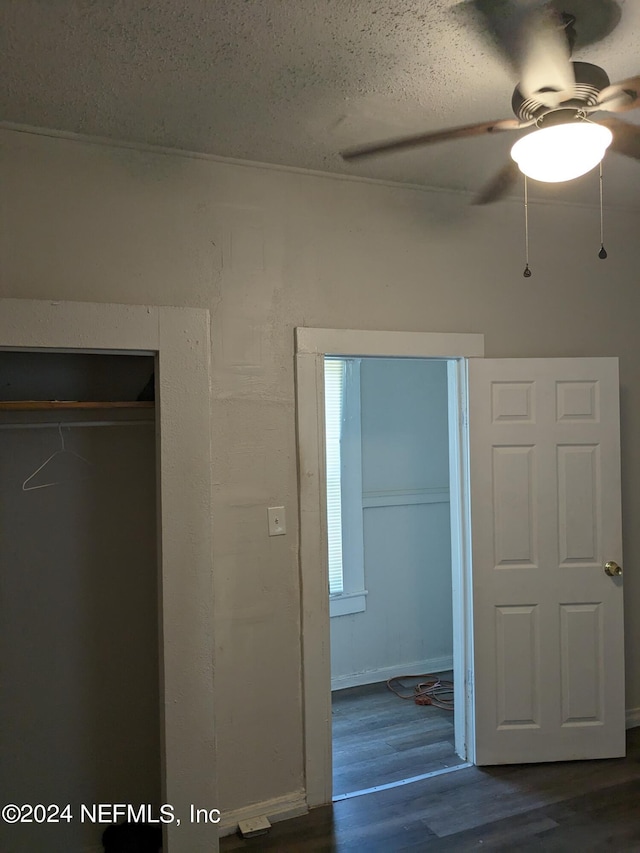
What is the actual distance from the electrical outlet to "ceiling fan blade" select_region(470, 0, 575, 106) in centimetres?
179

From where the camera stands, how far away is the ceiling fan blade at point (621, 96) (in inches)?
67.5

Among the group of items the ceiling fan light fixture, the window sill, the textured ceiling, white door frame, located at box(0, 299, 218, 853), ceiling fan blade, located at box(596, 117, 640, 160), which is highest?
the textured ceiling

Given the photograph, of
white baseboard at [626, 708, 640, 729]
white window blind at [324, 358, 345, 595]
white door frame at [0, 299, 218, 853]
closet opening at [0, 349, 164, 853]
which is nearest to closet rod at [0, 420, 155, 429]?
closet opening at [0, 349, 164, 853]

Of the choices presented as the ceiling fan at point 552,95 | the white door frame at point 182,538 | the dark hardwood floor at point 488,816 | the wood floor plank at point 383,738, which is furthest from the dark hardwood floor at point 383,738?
the ceiling fan at point 552,95

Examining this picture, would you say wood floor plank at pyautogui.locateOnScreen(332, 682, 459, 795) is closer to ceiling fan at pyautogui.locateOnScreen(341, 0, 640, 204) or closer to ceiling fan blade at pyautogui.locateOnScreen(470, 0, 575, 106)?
ceiling fan at pyautogui.locateOnScreen(341, 0, 640, 204)

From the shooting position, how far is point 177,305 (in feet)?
8.75

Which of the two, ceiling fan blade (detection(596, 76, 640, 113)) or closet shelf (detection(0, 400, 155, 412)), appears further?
closet shelf (detection(0, 400, 155, 412))

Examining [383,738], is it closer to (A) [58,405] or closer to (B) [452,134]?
(A) [58,405]

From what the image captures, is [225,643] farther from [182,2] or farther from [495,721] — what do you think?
[182,2]

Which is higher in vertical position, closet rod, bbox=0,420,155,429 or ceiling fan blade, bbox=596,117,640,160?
ceiling fan blade, bbox=596,117,640,160

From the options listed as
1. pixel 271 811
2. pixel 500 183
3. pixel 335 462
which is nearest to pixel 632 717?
pixel 271 811

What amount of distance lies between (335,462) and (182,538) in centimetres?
209

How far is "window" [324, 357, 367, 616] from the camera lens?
4445mm

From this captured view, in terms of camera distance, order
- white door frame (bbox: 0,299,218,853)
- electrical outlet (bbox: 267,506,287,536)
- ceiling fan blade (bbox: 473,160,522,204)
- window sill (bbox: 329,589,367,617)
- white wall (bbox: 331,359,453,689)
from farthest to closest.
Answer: white wall (bbox: 331,359,453,689) < window sill (bbox: 329,589,367,617) < electrical outlet (bbox: 267,506,287,536) < white door frame (bbox: 0,299,218,853) < ceiling fan blade (bbox: 473,160,522,204)
